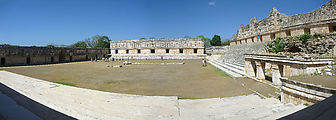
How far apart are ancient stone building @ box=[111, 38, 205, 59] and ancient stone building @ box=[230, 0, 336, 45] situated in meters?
15.7

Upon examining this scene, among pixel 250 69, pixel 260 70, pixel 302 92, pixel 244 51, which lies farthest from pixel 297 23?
pixel 302 92

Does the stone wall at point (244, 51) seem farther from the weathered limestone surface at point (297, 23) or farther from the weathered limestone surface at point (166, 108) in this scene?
the weathered limestone surface at point (166, 108)

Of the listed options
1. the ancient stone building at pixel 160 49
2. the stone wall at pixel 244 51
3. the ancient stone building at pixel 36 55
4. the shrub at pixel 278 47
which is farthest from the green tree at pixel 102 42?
the shrub at pixel 278 47

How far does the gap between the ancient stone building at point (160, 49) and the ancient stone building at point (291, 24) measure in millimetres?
15672

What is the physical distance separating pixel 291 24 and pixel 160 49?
27.2m

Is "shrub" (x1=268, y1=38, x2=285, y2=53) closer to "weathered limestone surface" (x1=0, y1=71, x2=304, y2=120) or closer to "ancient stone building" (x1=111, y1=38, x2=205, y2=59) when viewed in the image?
"weathered limestone surface" (x1=0, y1=71, x2=304, y2=120)

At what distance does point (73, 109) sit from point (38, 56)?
24.6 metres

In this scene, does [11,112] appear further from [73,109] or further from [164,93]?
[164,93]

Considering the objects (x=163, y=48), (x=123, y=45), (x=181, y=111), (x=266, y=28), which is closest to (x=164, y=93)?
(x=181, y=111)

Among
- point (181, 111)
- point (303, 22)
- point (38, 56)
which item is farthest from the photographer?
point (38, 56)

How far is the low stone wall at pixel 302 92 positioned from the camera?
3.87 metres

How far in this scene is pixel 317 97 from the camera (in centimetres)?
399

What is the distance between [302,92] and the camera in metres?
4.42

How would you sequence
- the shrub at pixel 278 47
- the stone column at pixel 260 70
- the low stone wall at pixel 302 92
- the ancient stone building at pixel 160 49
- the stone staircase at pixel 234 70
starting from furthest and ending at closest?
the ancient stone building at pixel 160 49
the shrub at pixel 278 47
the stone staircase at pixel 234 70
the stone column at pixel 260 70
the low stone wall at pixel 302 92
